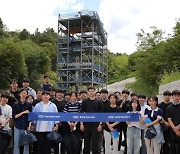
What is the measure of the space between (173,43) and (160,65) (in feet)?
12.9

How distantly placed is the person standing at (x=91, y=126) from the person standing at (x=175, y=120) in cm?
A: 152

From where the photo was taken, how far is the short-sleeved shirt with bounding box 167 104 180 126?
5.54 metres

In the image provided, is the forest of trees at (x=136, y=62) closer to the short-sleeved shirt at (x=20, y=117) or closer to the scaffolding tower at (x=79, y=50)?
the scaffolding tower at (x=79, y=50)

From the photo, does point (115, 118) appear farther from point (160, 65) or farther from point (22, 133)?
point (160, 65)

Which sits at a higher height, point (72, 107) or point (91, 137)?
point (72, 107)

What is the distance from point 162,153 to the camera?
19.8ft

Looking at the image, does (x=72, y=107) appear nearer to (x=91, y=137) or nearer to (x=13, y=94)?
(x=91, y=137)

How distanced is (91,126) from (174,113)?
1.82 metres

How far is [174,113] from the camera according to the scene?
5559mm

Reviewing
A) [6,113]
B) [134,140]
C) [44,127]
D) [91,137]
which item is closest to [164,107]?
[134,140]

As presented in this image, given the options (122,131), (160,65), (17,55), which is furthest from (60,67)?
(122,131)

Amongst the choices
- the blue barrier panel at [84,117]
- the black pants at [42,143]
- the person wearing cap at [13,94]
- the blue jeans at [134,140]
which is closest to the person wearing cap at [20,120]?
the blue barrier panel at [84,117]

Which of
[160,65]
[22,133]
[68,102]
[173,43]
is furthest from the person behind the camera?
[160,65]

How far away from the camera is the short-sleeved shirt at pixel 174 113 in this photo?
5.54 meters
